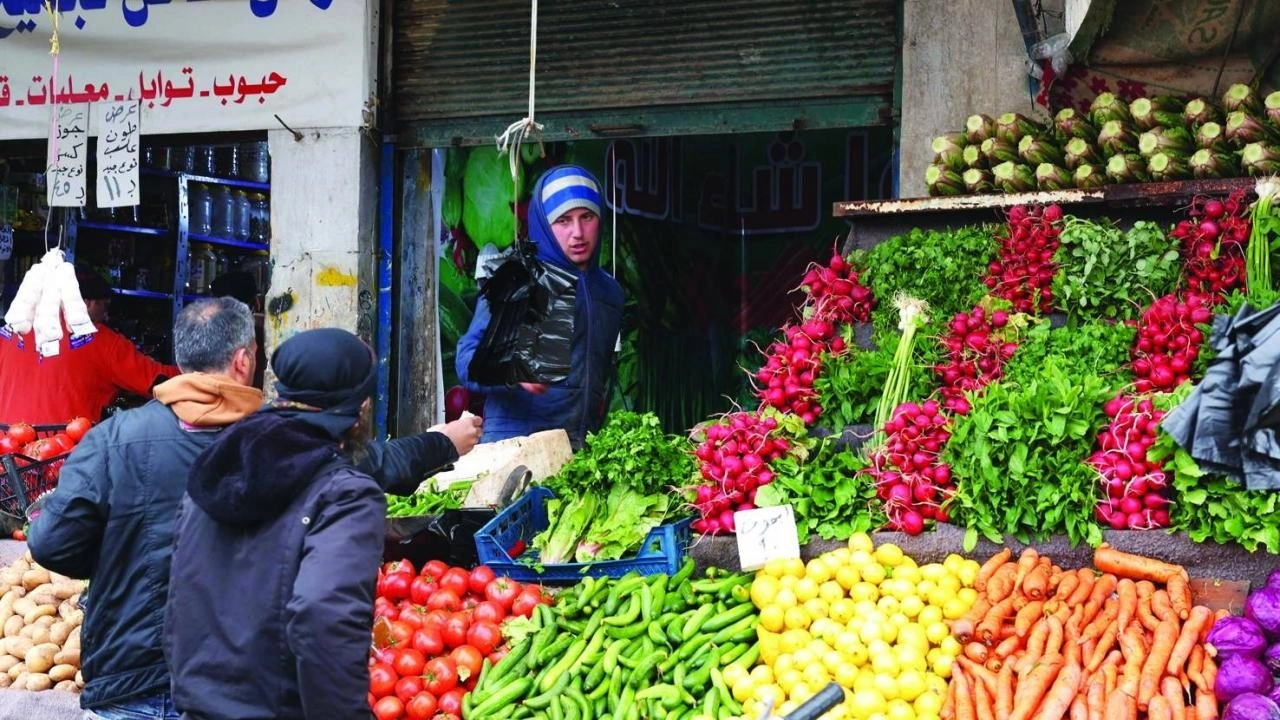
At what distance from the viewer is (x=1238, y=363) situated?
462cm

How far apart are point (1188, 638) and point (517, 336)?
363cm

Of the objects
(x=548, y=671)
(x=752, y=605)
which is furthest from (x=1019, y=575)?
(x=548, y=671)

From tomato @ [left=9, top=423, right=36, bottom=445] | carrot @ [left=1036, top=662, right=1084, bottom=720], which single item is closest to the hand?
carrot @ [left=1036, top=662, right=1084, bottom=720]

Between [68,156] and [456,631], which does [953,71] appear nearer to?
[456,631]

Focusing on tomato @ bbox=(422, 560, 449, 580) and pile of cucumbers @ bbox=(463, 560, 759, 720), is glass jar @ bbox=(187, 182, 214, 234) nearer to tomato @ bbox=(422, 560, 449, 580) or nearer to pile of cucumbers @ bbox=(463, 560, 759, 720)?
tomato @ bbox=(422, 560, 449, 580)

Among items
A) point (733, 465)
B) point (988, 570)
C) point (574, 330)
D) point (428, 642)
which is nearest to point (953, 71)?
point (574, 330)

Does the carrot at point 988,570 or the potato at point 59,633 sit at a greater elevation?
the carrot at point 988,570

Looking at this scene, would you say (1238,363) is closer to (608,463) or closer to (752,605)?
(752,605)

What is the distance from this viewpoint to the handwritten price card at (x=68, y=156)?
7762mm

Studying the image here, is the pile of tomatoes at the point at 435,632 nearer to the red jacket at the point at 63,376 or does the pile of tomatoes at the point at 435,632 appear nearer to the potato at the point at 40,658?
the potato at the point at 40,658

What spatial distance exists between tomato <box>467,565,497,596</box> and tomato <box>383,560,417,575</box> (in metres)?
0.28

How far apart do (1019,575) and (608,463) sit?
5.80ft

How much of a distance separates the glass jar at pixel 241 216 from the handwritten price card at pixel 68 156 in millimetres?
2373

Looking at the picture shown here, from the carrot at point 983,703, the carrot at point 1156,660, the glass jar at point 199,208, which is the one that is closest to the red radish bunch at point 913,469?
the carrot at point 983,703
